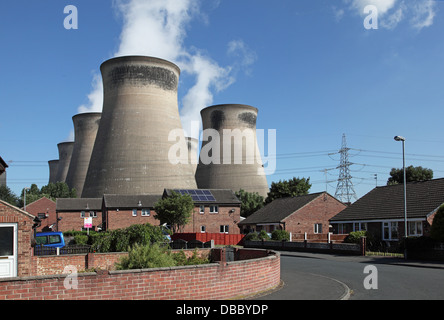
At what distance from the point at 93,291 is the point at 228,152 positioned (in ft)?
196

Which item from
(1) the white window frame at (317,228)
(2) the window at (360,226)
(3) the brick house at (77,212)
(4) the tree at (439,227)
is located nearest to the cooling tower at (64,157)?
(3) the brick house at (77,212)

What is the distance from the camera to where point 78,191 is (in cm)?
7512

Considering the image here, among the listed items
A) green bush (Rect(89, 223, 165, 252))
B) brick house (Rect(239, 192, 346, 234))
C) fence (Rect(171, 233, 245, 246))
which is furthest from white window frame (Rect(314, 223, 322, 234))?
green bush (Rect(89, 223, 165, 252))

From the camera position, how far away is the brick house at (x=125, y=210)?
5128 centimetres

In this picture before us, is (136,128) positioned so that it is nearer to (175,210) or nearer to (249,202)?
(175,210)

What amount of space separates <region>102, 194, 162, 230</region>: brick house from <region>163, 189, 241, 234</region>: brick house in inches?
158

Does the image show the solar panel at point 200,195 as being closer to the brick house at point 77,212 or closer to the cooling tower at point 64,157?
the brick house at point 77,212

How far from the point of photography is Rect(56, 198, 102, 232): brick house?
5678cm

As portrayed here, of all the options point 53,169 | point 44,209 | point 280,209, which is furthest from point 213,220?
point 53,169

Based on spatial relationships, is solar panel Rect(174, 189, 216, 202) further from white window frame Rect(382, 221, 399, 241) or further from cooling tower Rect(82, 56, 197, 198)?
white window frame Rect(382, 221, 399, 241)

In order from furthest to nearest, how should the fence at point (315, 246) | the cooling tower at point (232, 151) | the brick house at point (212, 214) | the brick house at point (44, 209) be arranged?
the cooling tower at point (232, 151) < the brick house at point (44, 209) < the brick house at point (212, 214) < the fence at point (315, 246)

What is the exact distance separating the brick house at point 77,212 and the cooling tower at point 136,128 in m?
1.94
